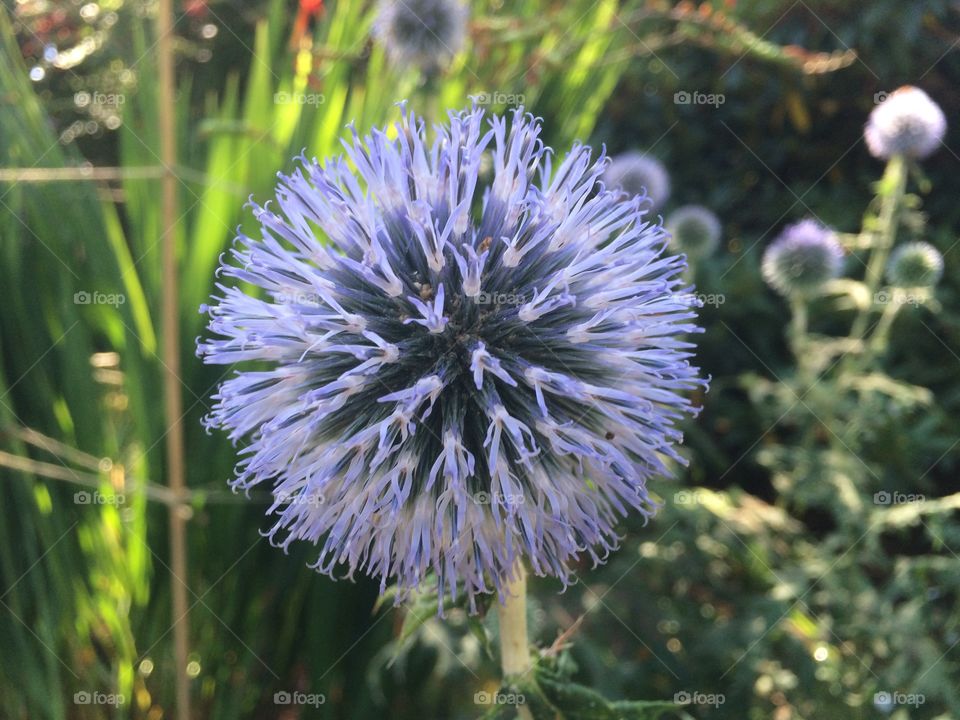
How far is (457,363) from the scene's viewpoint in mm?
980

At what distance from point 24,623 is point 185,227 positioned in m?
0.96

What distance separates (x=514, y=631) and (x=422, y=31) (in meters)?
1.65

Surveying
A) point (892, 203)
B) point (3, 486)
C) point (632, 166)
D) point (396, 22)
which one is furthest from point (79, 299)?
point (892, 203)

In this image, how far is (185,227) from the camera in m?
1.84

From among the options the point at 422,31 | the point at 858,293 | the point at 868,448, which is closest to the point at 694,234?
the point at 858,293

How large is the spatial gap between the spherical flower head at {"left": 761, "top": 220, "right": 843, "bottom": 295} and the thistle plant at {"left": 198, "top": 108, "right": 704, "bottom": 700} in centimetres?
111

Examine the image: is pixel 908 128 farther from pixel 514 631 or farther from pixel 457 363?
pixel 514 631

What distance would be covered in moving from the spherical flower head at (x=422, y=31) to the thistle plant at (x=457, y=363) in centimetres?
107

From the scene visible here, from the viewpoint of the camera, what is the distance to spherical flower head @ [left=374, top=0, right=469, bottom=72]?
1.98 m

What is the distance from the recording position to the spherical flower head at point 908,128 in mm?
1895

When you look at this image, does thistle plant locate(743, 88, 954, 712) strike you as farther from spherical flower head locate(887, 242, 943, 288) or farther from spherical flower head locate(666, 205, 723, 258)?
spherical flower head locate(666, 205, 723, 258)

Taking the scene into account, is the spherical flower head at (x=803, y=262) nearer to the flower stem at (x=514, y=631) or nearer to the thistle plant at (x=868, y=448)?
the thistle plant at (x=868, y=448)

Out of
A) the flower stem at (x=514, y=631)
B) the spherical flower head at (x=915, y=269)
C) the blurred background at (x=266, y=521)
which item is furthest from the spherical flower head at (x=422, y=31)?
the flower stem at (x=514, y=631)

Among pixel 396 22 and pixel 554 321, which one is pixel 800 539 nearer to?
pixel 554 321
